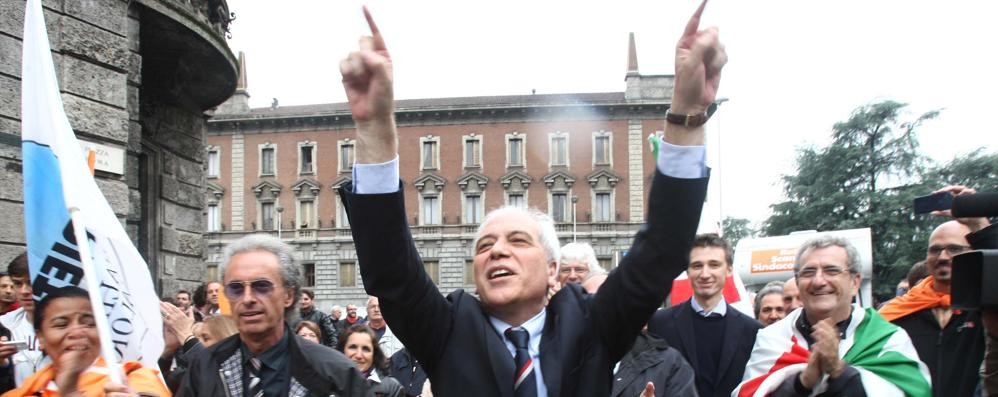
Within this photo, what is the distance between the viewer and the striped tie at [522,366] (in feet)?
7.80

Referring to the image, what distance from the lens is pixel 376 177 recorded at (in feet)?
7.21

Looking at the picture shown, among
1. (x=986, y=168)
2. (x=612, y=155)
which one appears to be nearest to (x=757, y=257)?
(x=986, y=168)

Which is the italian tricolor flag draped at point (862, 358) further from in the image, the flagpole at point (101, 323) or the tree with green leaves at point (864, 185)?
the tree with green leaves at point (864, 185)

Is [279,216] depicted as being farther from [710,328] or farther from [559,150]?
[710,328]

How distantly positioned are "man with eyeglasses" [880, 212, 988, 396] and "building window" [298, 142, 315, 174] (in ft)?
156

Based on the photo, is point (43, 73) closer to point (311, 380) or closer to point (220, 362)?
point (220, 362)

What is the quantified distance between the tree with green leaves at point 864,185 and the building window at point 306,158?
25620 mm

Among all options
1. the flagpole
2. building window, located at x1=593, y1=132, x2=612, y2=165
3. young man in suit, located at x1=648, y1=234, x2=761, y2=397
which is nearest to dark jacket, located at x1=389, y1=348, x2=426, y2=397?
young man in suit, located at x1=648, y1=234, x2=761, y2=397

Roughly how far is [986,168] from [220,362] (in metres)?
40.0

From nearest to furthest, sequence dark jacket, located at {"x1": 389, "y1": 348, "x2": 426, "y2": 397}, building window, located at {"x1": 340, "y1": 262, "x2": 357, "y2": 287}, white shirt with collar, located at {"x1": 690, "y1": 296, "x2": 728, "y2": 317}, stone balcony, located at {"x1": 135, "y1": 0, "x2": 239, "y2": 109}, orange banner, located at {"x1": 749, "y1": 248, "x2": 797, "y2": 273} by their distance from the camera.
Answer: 1. white shirt with collar, located at {"x1": 690, "y1": 296, "x2": 728, "y2": 317}
2. dark jacket, located at {"x1": 389, "y1": 348, "x2": 426, "y2": 397}
3. stone balcony, located at {"x1": 135, "y1": 0, "x2": 239, "y2": 109}
4. orange banner, located at {"x1": 749, "y1": 248, "x2": 797, "y2": 273}
5. building window, located at {"x1": 340, "y1": 262, "x2": 357, "y2": 287}

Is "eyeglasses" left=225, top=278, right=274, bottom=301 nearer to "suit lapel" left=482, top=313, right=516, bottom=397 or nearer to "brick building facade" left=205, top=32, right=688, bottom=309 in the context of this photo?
"suit lapel" left=482, top=313, right=516, bottom=397

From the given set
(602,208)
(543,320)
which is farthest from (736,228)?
(543,320)

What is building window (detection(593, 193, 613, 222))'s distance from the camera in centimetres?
4831

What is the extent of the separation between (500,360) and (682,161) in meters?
0.74
